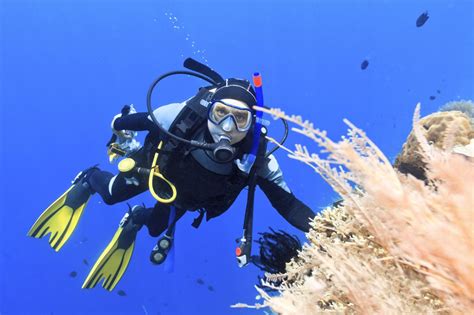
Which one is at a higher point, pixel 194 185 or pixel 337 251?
pixel 194 185

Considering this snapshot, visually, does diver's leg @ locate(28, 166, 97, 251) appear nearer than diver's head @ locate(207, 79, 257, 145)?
No

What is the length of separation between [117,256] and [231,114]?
10.8 feet

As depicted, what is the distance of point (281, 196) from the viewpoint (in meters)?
4.27

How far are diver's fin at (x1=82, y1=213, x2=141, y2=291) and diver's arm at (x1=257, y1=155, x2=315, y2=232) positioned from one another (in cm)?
251

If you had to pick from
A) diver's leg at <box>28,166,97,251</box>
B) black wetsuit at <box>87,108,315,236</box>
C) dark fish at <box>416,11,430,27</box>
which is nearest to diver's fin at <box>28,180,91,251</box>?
diver's leg at <box>28,166,97,251</box>

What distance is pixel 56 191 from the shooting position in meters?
32.9

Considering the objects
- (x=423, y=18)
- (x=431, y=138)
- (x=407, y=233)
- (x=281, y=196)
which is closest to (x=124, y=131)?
(x=281, y=196)

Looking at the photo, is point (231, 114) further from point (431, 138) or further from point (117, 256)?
point (117, 256)

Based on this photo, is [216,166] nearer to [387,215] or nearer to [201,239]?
[387,215]

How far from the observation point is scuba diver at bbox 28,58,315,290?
3.98 meters

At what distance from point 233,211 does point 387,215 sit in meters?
28.5

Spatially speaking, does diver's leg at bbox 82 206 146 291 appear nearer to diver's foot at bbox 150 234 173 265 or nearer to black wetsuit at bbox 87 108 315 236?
diver's foot at bbox 150 234 173 265

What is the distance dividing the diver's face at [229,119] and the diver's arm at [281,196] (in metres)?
0.60

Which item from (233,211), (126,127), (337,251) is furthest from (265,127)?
(233,211)
